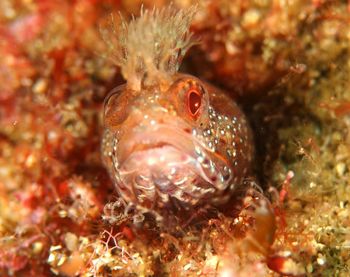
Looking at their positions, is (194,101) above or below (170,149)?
above

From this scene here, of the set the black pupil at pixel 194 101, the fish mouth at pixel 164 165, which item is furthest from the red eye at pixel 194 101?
the fish mouth at pixel 164 165

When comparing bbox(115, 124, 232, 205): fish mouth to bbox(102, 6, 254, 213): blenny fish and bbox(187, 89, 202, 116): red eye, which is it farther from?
bbox(187, 89, 202, 116): red eye

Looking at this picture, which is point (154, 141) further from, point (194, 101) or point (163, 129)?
point (194, 101)

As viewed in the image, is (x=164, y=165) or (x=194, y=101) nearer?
(x=164, y=165)

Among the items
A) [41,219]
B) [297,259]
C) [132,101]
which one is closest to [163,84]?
[132,101]

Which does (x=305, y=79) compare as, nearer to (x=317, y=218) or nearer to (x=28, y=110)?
(x=317, y=218)

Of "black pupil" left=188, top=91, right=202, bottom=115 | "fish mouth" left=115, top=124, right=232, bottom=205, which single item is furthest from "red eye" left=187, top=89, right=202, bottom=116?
"fish mouth" left=115, top=124, right=232, bottom=205

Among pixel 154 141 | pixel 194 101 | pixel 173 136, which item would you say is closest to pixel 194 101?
pixel 194 101
